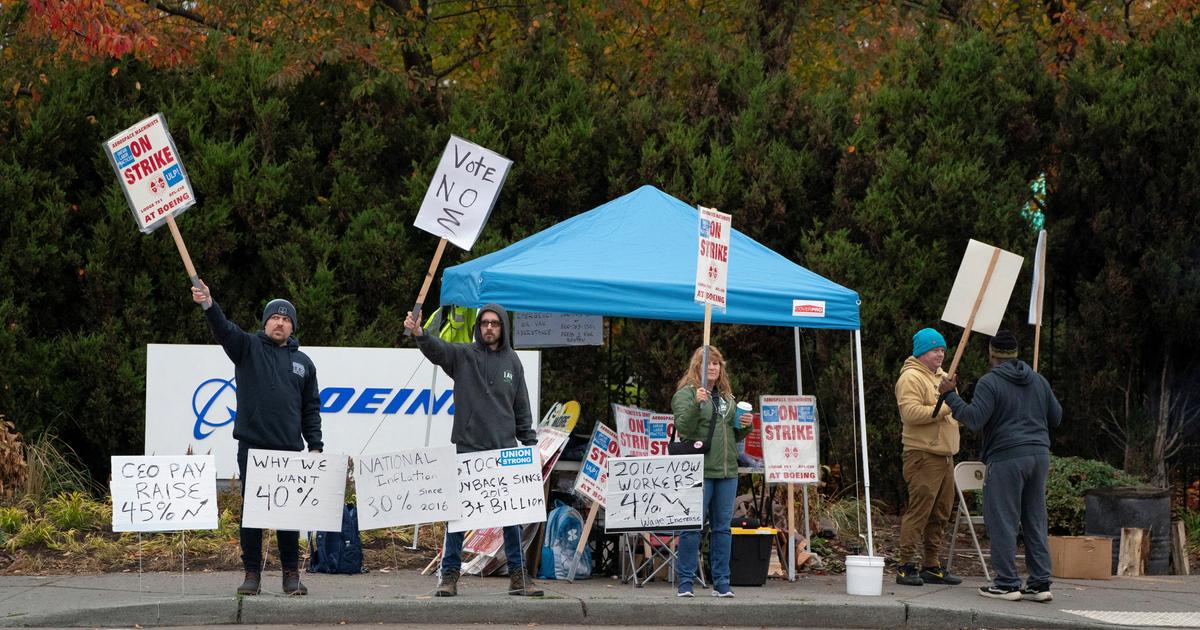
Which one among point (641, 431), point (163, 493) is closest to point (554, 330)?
point (641, 431)

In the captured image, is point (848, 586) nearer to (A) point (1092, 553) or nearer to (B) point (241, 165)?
(A) point (1092, 553)

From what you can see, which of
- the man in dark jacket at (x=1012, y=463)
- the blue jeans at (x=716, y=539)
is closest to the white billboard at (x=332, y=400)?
the blue jeans at (x=716, y=539)

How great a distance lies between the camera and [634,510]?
956 cm

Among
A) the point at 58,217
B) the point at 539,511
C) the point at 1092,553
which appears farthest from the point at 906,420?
the point at 58,217

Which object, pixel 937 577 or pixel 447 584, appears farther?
pixel 937 577

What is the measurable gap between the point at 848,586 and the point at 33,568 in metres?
5.80

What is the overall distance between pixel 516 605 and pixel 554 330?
3.72 m

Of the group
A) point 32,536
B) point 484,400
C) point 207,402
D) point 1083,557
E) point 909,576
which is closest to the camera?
point 484,400

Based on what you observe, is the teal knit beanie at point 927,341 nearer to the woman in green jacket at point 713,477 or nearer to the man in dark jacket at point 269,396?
the woman in green jacket at point 713,477

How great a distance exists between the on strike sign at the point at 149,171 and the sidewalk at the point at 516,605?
2.34 meters

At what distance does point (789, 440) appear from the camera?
1099 cm

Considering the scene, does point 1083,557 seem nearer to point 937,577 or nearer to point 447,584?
point 937,577

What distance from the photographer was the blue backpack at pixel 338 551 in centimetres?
1047

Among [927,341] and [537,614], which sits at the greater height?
[927,341]
